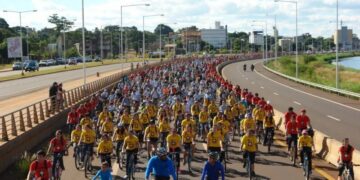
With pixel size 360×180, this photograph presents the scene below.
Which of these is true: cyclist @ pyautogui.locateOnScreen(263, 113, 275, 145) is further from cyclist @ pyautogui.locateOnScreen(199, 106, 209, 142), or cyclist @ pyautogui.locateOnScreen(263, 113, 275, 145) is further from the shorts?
the shorts

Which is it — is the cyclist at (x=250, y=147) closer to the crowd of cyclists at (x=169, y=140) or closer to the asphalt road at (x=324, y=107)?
the crowd of cyclists at (x=169, y=140)

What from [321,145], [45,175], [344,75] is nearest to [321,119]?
[321,145]

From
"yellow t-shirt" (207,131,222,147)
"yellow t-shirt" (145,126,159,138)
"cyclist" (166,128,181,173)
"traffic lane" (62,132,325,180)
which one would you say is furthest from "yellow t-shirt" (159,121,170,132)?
"cyclist" (166,128,181,173)

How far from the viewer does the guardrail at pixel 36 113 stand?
21219 millimetres

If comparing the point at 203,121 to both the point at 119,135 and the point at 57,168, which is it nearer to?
→ the point at 119,135

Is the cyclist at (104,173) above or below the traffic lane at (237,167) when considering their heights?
above

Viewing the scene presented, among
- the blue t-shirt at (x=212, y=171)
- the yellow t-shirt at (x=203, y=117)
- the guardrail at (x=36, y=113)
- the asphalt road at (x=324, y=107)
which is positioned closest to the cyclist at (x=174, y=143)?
the blue t-shirt at (x=212, y=171)

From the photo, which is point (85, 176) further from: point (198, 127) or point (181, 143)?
point (198, 127)

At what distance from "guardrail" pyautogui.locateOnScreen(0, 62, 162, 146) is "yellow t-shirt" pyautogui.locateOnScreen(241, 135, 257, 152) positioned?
8.02 m

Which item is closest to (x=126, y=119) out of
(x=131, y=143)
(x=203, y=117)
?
(x=203, y=117)

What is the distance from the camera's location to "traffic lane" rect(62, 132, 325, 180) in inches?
650

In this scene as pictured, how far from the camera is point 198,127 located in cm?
2375

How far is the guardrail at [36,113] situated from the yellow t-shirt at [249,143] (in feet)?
26.3

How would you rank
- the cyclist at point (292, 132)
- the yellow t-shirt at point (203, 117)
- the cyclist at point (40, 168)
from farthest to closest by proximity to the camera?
1. the yellow t-shirt at point (203, 117)
2. the cyclist at point (292, 132)
3. the cyclist at point (40, 168)
